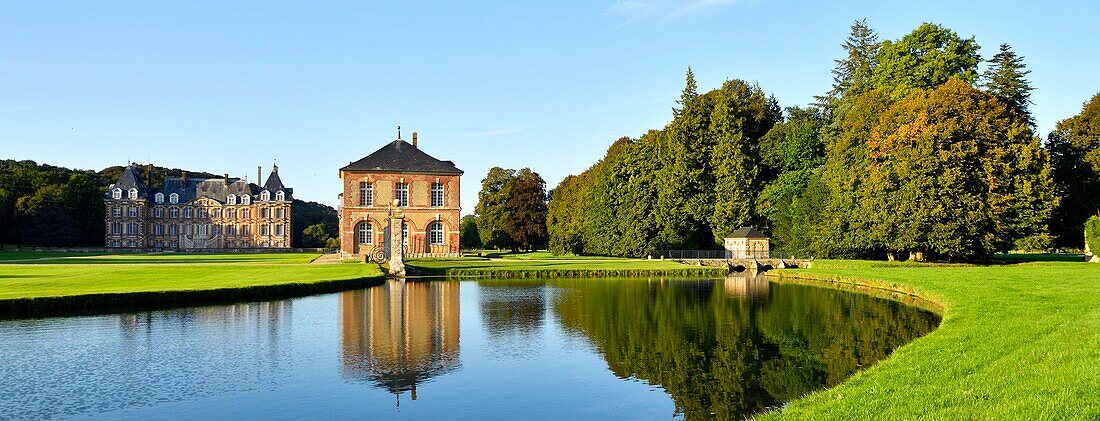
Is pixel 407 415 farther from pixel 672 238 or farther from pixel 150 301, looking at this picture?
pixel 672 238

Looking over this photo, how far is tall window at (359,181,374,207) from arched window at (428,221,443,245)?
4157mm

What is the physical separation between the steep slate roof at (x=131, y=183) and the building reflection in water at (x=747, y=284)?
67.7m

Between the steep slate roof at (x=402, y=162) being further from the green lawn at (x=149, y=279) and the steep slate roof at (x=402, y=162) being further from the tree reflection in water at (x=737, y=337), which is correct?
the tree reflection in water at (x=737, y=337)

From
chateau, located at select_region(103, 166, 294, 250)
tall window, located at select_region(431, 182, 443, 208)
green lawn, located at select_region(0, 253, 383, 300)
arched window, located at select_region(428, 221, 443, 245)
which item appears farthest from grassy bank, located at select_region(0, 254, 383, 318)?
chateau, located at select_region(103, 166, 294, 250)

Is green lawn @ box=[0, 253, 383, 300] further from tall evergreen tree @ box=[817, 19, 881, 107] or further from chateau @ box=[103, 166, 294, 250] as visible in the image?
chateau @ box=[103, 166, 294, 250]

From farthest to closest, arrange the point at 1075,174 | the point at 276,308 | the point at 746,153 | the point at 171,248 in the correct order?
1. the point at 171,248
2. the point at 746,153
3. the point at 1075,174
4. the point at 276,308

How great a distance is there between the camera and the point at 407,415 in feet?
29.2

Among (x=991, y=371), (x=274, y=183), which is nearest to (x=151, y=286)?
(x=991, y=371)

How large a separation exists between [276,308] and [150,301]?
316cm

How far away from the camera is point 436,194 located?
51844mm

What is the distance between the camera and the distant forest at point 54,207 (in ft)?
246

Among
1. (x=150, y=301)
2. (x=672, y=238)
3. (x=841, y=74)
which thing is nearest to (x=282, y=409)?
(x=150, y=301)

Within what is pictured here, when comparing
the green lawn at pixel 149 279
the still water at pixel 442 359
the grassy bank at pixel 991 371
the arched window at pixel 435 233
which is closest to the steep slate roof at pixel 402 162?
the arched window at pixel 435 233

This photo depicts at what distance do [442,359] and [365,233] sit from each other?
39.6 meters
